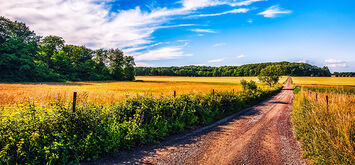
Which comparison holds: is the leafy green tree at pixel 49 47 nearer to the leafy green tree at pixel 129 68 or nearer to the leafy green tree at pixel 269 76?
the leafy green tree at pixel 129 68

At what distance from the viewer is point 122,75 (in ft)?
249

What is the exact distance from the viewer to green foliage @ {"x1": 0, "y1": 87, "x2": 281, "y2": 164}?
395 cm

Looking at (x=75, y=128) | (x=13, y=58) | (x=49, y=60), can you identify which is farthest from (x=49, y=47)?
(x=75, y=128)

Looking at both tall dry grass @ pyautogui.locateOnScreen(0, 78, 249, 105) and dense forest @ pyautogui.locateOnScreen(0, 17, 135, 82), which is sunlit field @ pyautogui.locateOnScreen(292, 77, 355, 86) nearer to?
tall dry grass @ pyautogui.locateOnScreen(0, 78, 249, 105)

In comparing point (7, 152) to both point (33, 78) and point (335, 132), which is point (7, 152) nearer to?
point (335, 132)

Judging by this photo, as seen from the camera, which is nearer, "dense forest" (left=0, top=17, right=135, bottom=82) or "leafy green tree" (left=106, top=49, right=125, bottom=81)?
"dense forest" (left=0, top=17, right=135, bottom=82)

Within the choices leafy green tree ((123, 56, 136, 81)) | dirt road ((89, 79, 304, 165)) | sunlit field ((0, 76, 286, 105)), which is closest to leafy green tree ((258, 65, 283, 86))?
sunlit field ((0, 76, 286, 105))

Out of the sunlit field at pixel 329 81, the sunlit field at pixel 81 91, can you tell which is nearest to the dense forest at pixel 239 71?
the sunlit field at pixel 329 81

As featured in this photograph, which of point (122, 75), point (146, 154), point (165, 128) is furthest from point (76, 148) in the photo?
point (122, 75)

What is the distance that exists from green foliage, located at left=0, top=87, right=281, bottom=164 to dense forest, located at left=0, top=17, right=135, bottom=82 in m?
51.1

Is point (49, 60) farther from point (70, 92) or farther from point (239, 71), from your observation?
point (239, 71)

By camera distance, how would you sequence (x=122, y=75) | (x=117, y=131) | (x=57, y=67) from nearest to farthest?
(x=117, y=131), (x=57, y=67), (x=122, y=75)

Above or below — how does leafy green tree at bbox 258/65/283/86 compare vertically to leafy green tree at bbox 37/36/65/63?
below

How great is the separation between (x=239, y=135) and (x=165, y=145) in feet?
10.9
